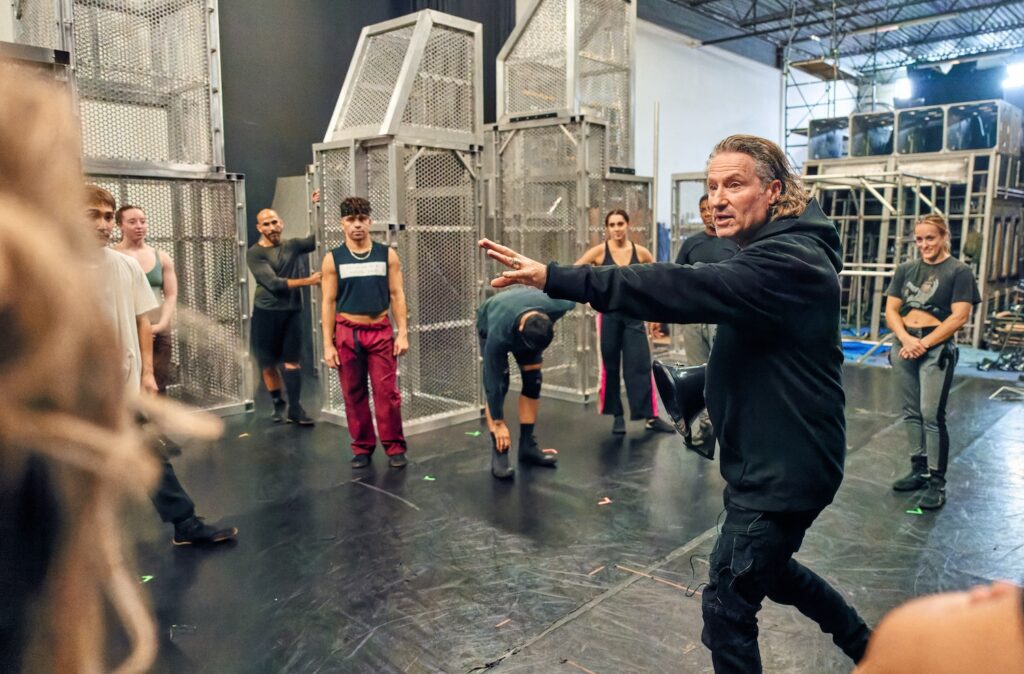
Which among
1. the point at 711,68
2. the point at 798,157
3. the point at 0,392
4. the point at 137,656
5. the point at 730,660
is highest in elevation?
the point at 711,68

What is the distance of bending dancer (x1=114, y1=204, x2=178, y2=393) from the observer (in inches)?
218

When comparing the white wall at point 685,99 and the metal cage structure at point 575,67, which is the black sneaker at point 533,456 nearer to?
the metal cage structure at point 575,67

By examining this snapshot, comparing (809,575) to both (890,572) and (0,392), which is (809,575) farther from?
(0,392)

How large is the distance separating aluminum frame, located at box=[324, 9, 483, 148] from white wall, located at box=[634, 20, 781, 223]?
8.70m

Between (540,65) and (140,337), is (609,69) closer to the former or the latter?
(540,65)

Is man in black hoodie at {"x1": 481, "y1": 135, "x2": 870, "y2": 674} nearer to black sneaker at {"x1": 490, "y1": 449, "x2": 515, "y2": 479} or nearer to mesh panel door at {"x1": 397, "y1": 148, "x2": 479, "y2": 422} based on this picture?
black sneaker at {"x1": 490, "y1": 449, "x2": 515, "y2": 479}

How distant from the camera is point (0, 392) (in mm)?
716

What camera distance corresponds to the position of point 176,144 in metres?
6.79

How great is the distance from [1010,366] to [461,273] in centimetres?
675

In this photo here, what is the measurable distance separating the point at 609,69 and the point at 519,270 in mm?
6330

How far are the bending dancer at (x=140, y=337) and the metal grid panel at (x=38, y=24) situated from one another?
2.92 m

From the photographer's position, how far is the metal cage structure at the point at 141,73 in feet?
20.2

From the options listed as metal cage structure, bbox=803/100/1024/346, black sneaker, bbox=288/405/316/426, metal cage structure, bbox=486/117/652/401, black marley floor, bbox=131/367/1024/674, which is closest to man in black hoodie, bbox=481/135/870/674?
black marley floor, bbox=131/367/1024/674

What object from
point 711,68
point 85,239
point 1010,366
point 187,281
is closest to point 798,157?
point 711,68
